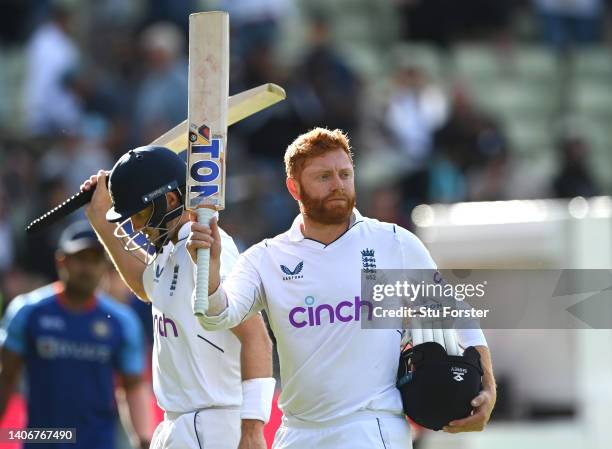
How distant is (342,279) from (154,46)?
8606mm

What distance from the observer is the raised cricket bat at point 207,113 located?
18.2 feet

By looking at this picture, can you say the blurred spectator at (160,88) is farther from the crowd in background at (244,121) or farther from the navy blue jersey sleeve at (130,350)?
the navy blue jersey sleeve at (130,350)

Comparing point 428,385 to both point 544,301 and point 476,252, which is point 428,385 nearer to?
point 544,301

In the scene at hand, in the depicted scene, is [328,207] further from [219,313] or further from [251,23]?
[251,23]

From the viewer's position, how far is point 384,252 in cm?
586

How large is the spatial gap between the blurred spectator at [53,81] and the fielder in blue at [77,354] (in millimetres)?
5632

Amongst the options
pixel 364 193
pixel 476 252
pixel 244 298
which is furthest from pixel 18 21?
pixel 244 298

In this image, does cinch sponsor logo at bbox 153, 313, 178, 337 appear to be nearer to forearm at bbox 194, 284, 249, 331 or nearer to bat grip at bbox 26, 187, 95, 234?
forearm at bbox 194, 284, 249, 331

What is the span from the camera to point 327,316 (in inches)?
226

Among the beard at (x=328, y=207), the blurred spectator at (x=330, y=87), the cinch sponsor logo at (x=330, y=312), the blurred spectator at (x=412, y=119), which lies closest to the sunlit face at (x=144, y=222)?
the beard at (x=328, y=207)

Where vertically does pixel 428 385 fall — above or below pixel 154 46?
below

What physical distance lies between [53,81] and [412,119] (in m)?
3.67

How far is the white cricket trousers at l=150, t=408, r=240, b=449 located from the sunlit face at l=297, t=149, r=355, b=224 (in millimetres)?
939

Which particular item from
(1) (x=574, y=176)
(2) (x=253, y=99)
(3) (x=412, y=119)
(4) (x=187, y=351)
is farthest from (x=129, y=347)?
(3) (x=412, y=119)
